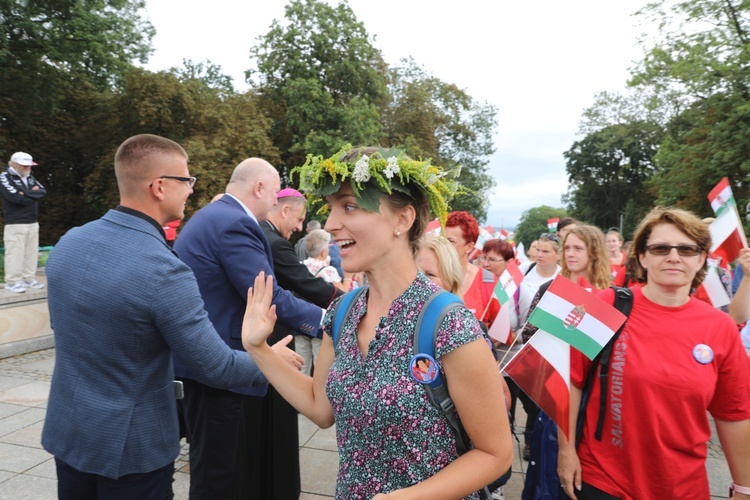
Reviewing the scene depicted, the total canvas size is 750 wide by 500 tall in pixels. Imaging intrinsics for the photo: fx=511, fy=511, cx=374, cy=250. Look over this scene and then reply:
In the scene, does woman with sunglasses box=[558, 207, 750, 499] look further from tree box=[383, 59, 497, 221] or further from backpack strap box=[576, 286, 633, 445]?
tree box=[383, 59, 497, 221]

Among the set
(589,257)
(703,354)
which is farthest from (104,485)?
(589,257)

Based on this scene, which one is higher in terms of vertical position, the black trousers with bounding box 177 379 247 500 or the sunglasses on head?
the sunglasses on head

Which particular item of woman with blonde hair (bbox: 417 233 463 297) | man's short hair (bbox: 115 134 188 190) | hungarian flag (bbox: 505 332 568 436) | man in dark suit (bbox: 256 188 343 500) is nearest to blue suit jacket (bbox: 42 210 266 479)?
man's short hair (bbox: 115 134 188 190)

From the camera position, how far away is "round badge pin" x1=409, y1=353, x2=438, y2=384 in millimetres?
1526

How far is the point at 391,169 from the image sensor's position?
64.9 inches

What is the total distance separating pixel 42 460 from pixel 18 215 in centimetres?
563

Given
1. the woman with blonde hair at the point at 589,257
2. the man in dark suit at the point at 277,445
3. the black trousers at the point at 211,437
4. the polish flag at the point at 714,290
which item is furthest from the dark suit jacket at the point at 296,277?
the polish flag at the point at 714,290

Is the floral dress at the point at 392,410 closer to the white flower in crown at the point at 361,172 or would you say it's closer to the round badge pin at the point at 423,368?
the round badge pin at the point at 423,368

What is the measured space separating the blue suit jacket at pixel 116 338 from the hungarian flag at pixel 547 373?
1478 mm

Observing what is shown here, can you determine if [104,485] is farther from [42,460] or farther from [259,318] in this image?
[42,460]

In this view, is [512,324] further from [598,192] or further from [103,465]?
[598,192]

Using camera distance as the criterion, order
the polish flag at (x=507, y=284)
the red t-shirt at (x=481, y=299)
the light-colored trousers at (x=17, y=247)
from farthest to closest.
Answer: the light-colored trousers at (x=17, y=247)
the polish flag at (x=507, y=284)
the red t-shirt at (x=481, y=299)

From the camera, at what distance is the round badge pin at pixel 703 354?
7.36 feet

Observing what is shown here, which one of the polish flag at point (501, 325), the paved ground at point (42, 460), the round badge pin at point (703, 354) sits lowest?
the paved ground at point (42, 460)
